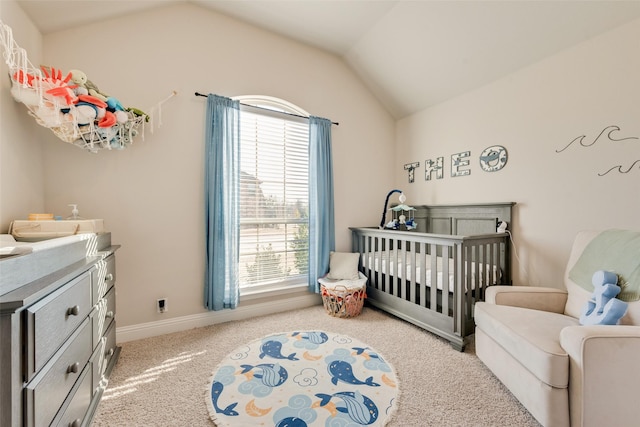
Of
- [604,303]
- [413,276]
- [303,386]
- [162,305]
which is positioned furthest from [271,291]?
[604,303]

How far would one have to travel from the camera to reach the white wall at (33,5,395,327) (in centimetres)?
198

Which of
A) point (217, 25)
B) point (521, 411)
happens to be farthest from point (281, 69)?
point (521, 411)

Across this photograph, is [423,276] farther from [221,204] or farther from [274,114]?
[274,114]

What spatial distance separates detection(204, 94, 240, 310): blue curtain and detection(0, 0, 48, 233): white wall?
107 centimetres

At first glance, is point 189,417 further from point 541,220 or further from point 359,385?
point 541,220

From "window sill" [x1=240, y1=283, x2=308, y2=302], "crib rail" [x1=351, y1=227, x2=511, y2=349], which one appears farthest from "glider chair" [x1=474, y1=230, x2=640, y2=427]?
"window sill" [x1=240, y1=283, x2=308, y2=302]

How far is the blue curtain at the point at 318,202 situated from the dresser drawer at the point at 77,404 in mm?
1895

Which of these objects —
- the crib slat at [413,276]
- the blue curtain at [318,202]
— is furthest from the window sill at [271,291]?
the crib slat at [413,276]

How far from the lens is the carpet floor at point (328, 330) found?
4.37ft

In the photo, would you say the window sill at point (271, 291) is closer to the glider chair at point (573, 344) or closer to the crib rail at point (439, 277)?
the crib rail at point (439, 277)

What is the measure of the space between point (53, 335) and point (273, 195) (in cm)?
201

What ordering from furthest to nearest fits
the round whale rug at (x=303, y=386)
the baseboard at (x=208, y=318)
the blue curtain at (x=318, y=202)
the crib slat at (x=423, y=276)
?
the blue curtain at (x=318, y=202) → the crib slat at (x=423, y=276) → the baseboard at (x=208, y=318) → the round whale rug at (x=303, y=386)

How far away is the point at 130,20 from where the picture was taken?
212 cm

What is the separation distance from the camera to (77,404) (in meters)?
1.14
